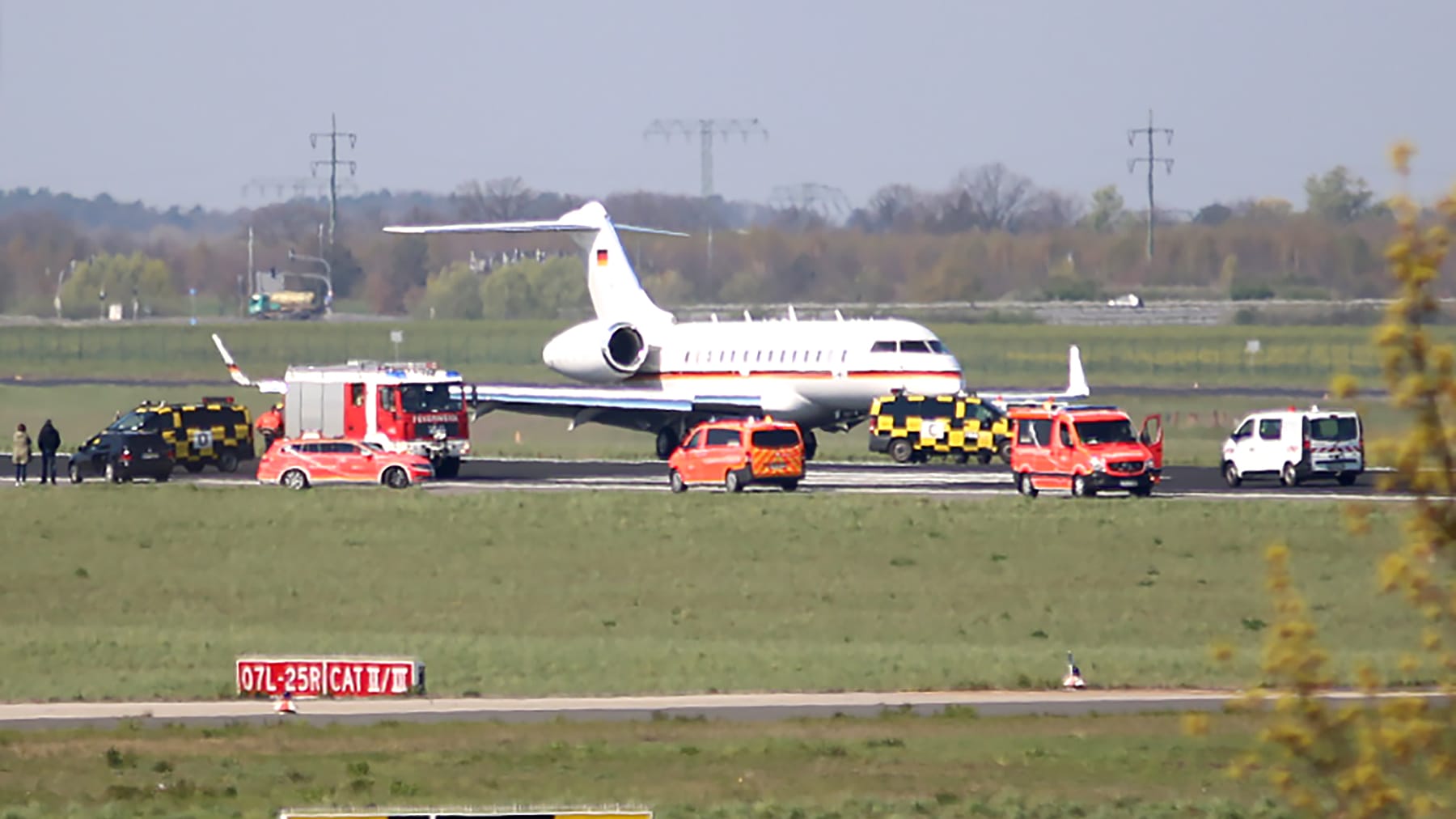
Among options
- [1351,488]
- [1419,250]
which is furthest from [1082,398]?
[1419,250]

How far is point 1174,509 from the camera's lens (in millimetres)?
41688

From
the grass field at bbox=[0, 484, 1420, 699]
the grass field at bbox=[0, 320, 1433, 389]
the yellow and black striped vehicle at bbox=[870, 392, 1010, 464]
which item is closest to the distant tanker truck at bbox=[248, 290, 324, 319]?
the grass field at bbox=[0, 320, 1433, 389]

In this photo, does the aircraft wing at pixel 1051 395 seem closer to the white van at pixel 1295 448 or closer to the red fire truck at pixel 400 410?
the white van at pixel 1295 448

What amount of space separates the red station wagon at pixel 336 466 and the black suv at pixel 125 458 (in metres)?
3.75

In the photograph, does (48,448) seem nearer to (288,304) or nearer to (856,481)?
(856,481)

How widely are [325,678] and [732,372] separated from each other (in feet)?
125

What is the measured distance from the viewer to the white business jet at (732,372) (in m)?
58.0

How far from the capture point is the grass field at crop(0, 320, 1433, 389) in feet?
264

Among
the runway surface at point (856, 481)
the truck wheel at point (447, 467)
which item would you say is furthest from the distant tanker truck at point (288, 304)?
the truck wheel at point (447, 467)

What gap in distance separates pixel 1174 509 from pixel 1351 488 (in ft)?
29.1

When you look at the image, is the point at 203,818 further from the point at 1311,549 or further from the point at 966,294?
the point at 966,294

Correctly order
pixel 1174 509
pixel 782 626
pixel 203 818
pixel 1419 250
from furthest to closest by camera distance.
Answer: pixel 1174 509 → pixel 782 626 → pixel 203 818 → pixel 1419 250

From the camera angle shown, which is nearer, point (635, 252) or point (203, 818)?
point (203, 818)

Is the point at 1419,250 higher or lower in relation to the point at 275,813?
higher
